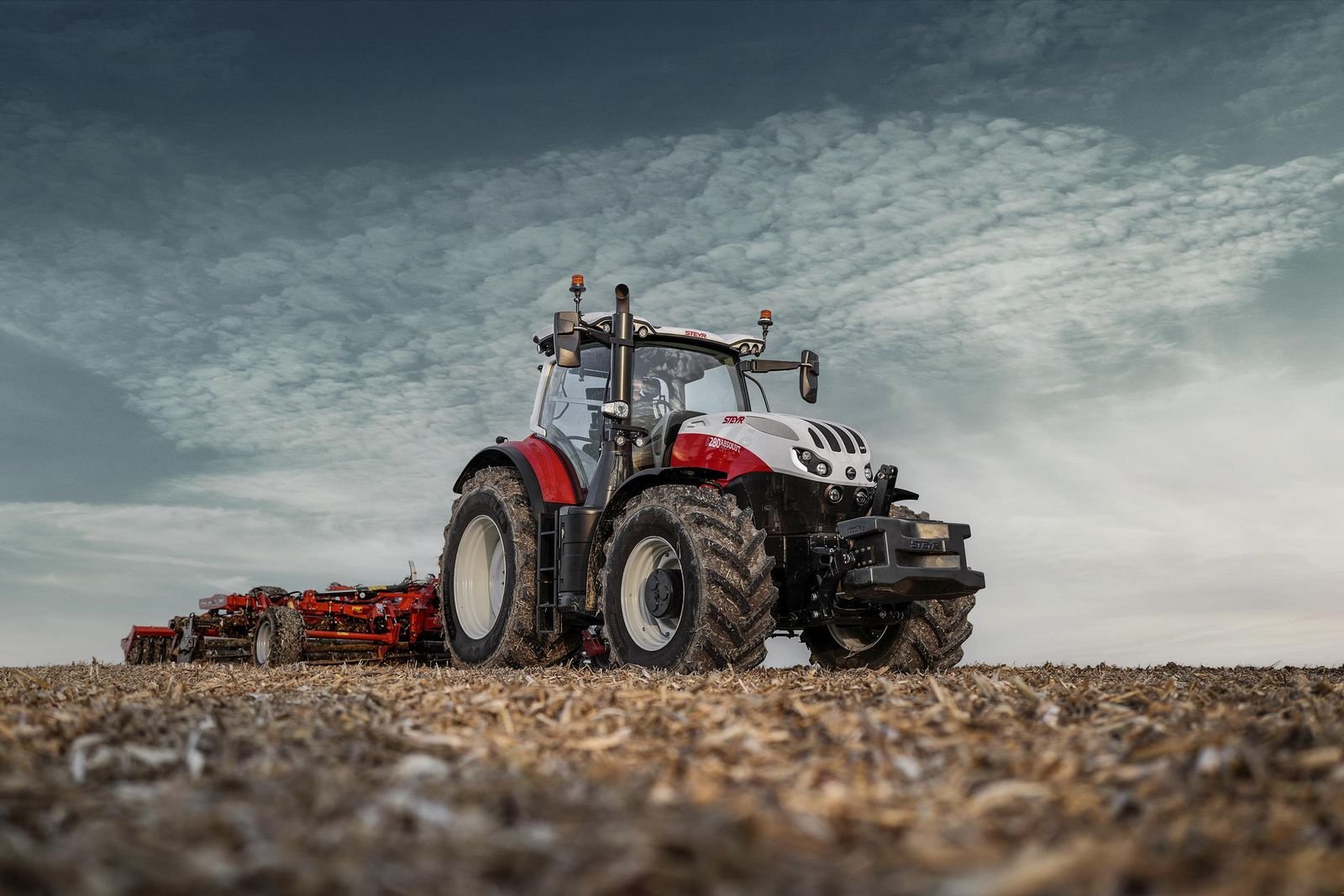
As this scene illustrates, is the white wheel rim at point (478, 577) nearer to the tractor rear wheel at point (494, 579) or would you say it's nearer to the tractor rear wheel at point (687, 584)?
the tractor rear wheel at point (494, 579)

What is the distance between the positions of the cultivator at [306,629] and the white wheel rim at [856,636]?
5.45 metres

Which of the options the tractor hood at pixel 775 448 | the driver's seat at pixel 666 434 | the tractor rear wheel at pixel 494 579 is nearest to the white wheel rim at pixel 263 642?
the tractor rear wheel at pixel 494 579

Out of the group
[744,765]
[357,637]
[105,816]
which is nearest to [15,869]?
[105,816]

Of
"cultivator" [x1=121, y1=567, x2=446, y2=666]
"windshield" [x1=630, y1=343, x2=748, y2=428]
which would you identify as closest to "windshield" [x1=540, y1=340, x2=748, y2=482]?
"windshield" [x1=630, y1=343, x2=748, y2=428]

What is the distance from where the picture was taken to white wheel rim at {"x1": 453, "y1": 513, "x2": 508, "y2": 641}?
1045 cm

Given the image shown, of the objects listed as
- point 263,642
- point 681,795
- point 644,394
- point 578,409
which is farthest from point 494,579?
point 681,795

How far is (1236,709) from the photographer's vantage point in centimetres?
416

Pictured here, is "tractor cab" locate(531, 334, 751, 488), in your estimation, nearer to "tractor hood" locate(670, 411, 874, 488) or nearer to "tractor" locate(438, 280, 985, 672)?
"tractor" locate(438, 280, 985, 672)

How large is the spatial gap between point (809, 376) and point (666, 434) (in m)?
1.84

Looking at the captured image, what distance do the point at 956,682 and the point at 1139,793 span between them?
2.86m

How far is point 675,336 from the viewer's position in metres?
9.25

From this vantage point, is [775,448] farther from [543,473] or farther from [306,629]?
[306,629]

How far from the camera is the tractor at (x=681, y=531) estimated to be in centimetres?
696

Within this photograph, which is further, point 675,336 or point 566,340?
point 675,336
